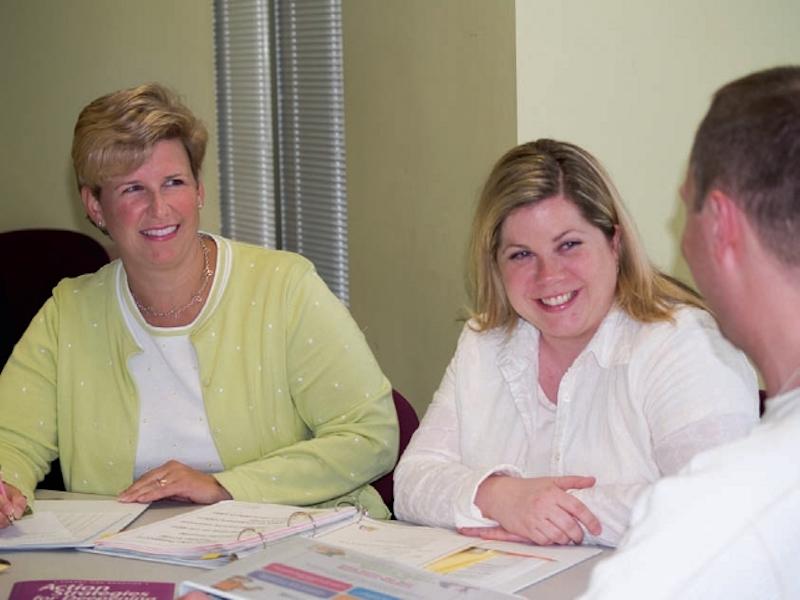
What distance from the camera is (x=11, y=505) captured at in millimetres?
2590

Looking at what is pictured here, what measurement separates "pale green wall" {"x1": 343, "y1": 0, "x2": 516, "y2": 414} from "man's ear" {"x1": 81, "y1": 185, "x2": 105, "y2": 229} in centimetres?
106

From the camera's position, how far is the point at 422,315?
3904mm

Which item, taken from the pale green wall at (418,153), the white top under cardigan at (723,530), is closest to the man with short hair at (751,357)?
the white top under cardigan at (723,530)

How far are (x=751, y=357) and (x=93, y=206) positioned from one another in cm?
200

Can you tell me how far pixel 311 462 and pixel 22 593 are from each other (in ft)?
2.70

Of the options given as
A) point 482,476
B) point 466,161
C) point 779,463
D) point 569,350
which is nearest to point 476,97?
point 466,161

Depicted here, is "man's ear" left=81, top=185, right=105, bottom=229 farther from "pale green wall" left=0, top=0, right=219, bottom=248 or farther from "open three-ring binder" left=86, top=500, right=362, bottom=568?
"pale green wall" left=0, top=0, right=219, bottom=248

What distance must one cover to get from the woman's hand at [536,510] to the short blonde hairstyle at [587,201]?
1.36 ft

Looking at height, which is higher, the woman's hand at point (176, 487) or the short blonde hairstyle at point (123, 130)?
the short blonde hairstyle at point (123, 130)

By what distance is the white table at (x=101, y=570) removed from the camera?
6.82ft

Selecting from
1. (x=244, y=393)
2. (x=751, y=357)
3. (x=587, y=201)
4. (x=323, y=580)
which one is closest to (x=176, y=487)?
(x=244, y=393)

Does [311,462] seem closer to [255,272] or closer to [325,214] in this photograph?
[255,272]

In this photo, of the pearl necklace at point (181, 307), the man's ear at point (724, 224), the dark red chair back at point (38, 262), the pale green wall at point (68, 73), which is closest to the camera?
the man's ear at point (724, 224)

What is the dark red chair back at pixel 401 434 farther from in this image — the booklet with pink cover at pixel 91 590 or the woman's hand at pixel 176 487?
the booklet with pink cover at pixel 91 590
